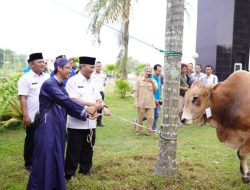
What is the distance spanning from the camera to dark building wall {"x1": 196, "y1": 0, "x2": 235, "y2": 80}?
16.2 meters

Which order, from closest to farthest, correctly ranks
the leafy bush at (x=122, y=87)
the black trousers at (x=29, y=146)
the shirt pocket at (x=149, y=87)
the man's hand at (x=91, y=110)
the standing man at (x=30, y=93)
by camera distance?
the man's hand at (x=91, y=110) < the standing man at (x=30, y=93) < the black trousers at (x=29, y=146) < the shirt pocket at (x=149, y=87) < the leafy bush at (x=122, y=87)

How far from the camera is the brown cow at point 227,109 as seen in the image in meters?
4.60

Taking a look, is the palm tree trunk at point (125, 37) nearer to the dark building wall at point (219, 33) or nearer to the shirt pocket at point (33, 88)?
the dark building wall at point (219, 33)

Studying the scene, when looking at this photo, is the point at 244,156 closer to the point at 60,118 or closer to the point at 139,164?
the point at 139,164

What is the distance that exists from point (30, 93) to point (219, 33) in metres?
12.8

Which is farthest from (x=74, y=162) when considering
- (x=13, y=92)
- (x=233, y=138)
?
(x=13, y=92)

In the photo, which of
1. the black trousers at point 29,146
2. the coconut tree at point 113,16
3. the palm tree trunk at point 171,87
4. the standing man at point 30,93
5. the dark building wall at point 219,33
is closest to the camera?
the palm tree trunk at point 171,87

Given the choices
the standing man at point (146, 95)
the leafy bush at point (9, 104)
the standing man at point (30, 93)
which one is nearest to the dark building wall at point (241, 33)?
the standing man at point (146, 95)

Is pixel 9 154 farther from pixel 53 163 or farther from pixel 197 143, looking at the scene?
pixel 197 143

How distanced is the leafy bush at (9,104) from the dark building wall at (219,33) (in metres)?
10.3

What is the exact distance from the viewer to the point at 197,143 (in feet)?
24.3

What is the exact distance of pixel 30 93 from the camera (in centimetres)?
528

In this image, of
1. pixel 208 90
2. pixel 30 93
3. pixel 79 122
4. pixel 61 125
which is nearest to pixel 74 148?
pixel 79 122

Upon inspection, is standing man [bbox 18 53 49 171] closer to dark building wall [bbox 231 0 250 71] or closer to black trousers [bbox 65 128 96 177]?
black trousers [bbox 65 128 96 177]
